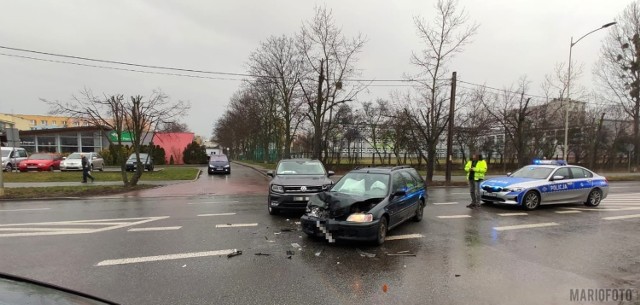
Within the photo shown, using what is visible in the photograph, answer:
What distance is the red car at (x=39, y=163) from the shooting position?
27.7 m

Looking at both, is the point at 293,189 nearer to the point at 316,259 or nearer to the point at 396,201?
the point at 396,201

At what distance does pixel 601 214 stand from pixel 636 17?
40355 mm

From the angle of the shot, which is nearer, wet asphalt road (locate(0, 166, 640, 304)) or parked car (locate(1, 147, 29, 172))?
wet asphalt road (locate(0, 166, 640, 304))

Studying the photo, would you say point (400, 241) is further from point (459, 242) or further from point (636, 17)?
point (636, 17)

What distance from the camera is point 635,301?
4605 millimetres

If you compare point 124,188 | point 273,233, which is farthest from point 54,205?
point 273,233

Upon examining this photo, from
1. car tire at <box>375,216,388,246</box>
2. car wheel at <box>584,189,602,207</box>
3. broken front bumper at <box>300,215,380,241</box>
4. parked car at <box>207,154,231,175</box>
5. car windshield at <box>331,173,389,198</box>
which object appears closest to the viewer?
broken front bumper at <box>300,215,380,241</box>

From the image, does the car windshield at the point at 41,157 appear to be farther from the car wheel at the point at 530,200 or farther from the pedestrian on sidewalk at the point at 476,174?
the car wheel at the point at 530,200

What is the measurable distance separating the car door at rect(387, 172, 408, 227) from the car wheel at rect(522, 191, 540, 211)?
16.5ft

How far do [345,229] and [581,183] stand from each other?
32.2ft

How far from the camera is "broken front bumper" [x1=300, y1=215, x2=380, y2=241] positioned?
6.78 metres

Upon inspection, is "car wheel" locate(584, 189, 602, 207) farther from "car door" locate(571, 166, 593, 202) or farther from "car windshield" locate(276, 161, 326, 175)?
"car windshield" locate(276, 161, 326, 175)

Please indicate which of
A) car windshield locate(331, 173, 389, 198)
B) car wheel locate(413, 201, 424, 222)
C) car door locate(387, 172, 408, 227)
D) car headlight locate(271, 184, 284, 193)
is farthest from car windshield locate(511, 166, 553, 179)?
car headlight locate(271, 184, 284, 193)

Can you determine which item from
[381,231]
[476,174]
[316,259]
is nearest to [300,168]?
[381,231]
